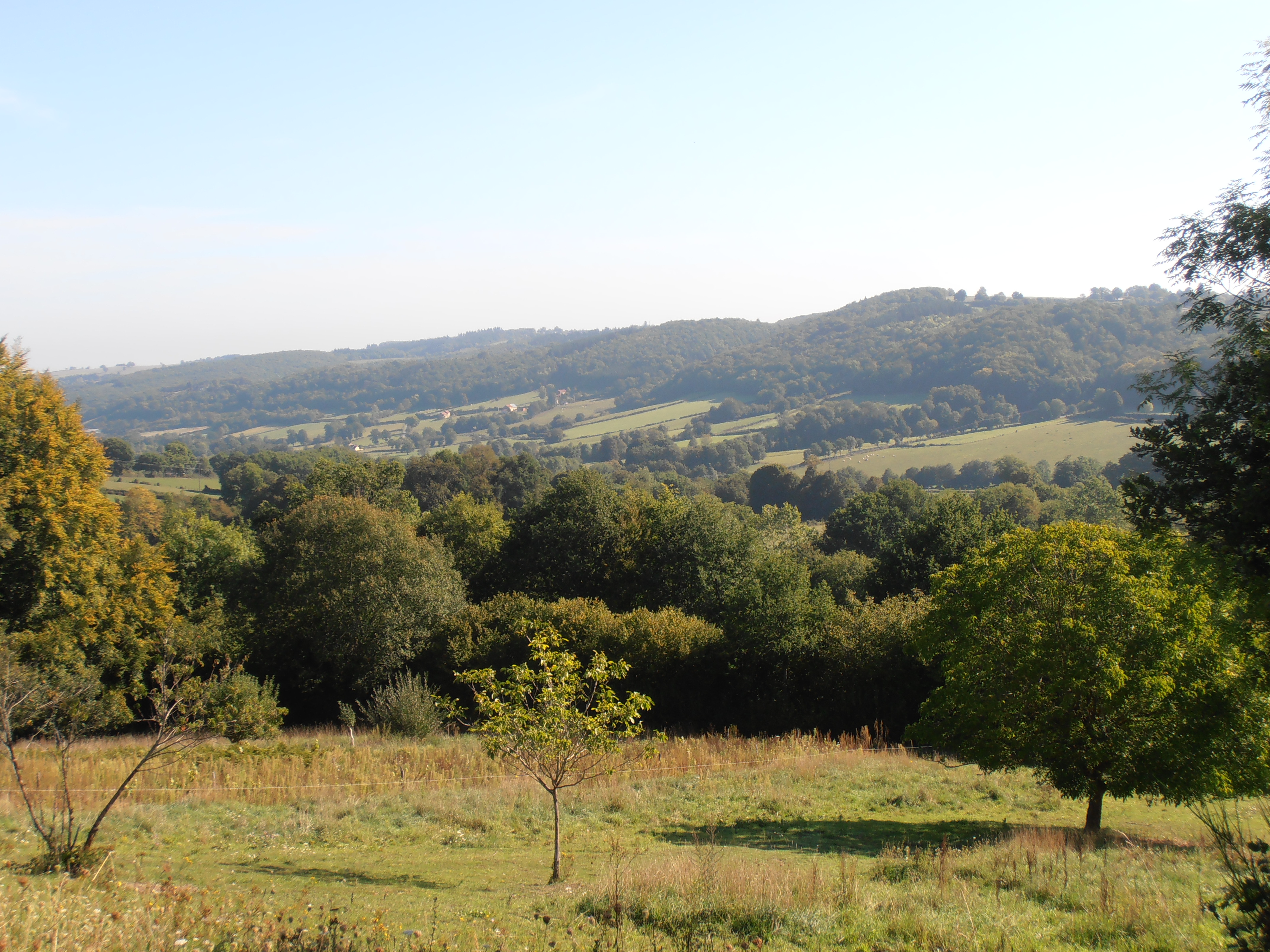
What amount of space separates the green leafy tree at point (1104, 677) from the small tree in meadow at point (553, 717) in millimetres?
6661

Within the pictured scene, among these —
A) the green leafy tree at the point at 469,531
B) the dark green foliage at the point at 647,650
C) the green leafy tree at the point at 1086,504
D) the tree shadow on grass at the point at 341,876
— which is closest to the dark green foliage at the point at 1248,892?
the tree shadow on grass at the point at 341,876

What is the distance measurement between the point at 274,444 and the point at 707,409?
97272 mm

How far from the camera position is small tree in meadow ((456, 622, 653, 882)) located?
9375 mm

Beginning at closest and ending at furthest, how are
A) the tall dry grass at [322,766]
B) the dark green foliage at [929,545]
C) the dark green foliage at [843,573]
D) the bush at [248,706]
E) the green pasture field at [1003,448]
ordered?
the tall dry grass at [322,766]
the bush at [248,706]
the dark green foliage at [929,545]
the dark green foliage at [843,573]
the green pasture field at [1003,448]

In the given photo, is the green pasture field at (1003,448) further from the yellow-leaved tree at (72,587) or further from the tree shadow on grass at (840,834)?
the tree shadow on grass at (840,834)

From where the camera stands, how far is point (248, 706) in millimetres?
19297

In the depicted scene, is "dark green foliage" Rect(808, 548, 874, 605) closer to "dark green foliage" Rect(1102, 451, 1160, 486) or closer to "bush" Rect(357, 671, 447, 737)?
"bush" Rect(357, 671, 447, 737)

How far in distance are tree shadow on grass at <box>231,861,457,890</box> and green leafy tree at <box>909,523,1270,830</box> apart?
9.34 meters

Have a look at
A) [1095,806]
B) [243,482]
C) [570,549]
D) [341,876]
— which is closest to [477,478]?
[570,549]

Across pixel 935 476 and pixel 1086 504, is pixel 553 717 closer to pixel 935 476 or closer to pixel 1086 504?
pixel 1086 504

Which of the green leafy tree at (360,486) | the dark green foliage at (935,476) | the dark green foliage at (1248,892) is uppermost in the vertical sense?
the dark green foliage at (1248,892)

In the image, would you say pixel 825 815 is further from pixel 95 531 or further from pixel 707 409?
pixel 707 409

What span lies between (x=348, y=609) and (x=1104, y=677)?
24254 mm

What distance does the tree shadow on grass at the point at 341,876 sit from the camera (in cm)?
869
